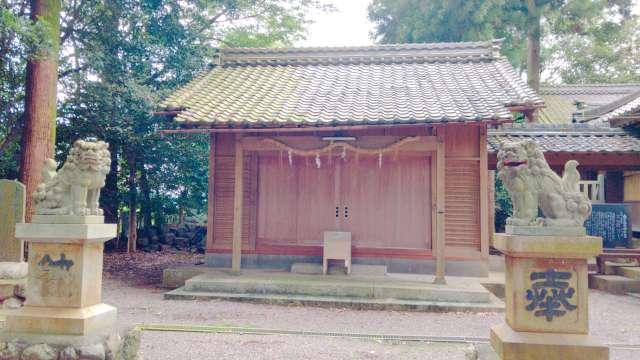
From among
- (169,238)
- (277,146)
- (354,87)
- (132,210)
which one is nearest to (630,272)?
(354,87)

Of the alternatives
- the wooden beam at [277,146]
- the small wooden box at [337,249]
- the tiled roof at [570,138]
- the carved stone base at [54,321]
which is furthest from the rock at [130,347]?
the tiled roof at [570,138]

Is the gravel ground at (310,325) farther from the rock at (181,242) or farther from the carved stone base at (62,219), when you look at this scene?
the rock at (181,242)

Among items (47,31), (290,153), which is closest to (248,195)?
(290,153)

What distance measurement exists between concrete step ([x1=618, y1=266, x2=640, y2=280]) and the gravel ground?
97cm

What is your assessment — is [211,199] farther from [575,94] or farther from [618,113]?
[575,94]

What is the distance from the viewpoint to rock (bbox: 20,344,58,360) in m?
4.69

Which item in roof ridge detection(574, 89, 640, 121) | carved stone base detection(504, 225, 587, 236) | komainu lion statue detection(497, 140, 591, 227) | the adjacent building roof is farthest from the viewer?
the adjacent building roof

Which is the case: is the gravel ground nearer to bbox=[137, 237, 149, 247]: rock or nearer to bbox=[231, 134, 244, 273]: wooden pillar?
bbox=[231, 134, 244, 273]: wooden pillar

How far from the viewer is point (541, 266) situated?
4434 mm

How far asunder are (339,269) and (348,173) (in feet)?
7.20

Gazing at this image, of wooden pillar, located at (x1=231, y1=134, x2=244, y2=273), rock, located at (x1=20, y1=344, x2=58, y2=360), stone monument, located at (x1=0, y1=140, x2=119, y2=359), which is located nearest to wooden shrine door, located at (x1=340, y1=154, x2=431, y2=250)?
wooden pillar, located at (x1=231, y1=134, x2=244, y2=273)

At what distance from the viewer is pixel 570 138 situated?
524 inches

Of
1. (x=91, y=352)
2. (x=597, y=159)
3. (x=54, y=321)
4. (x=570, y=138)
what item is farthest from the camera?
(x=570, y=138)

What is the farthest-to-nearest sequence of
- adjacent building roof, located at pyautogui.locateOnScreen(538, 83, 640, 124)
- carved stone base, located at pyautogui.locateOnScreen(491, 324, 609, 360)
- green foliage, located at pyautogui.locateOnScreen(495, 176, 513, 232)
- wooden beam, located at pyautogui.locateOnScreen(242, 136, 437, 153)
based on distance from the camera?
adjacent building roof, located at pyautogui.locateOnScreen(538, 83, 640, 124)
green foliage, located at pyautogui.locateOnScreen(495, 176, 513, 232)
wooden beam, located at pyautogui.locateOnScreen(242, 136, 437, 153)
carved stone base, located at pyautogui.locateOnScreen(491, 324, 609, 360)
